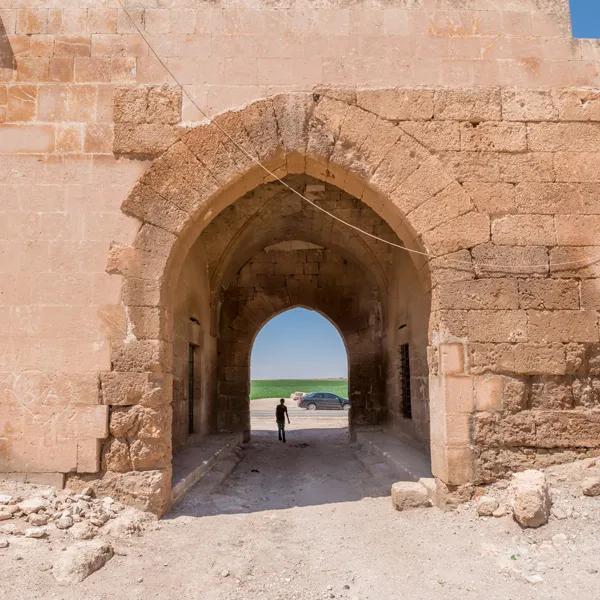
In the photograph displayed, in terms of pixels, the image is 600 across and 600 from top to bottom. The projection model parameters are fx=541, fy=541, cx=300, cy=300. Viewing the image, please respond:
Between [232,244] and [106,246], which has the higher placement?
[232,244]

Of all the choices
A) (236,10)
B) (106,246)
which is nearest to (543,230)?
(236,10)

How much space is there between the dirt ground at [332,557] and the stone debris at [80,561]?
0.05 meters

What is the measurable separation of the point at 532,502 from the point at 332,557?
1428 millimetres

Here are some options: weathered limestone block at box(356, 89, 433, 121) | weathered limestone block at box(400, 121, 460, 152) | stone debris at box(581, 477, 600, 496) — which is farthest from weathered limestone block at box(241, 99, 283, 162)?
stone debris at box(581, 477, 600, 496)

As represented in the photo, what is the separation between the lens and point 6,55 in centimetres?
479

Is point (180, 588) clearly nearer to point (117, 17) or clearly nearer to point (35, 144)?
point (35, 144)

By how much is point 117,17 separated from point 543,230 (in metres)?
4.19

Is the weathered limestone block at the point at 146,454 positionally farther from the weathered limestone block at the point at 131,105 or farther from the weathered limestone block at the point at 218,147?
the weathered limestone block at the point at 131,105

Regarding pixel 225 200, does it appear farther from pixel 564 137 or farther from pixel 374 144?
pixel 564 137

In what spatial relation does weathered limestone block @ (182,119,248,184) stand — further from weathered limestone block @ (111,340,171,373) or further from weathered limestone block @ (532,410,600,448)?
weathered limestone block @ (532,410,600,448)

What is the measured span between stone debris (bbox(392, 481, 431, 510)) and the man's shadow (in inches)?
195

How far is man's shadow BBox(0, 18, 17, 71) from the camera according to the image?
4766 mm

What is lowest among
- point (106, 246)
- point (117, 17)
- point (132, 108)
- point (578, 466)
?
point (578, 466)

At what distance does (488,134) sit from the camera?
185 inches
